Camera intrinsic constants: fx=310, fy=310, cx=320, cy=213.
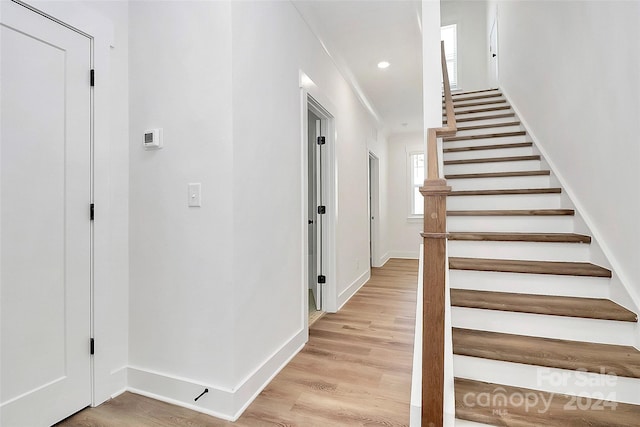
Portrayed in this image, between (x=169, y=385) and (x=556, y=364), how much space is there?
6.55ft

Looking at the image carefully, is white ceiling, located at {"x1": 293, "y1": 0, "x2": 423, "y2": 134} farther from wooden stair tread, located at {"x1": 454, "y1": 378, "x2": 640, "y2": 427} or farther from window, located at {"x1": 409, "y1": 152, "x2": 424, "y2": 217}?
wooden stair tread, located at {"x1": 454, "y1": 378, "x2": 640, "y2": 427}

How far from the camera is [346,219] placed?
380 centimetres

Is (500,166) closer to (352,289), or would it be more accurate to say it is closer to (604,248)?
(604,248)

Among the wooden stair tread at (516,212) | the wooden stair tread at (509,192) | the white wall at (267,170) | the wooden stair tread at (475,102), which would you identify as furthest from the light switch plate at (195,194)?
the wooden stair tread at (475,102)

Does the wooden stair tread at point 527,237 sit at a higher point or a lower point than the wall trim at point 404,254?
higher

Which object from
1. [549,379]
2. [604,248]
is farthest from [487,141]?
[549,379]

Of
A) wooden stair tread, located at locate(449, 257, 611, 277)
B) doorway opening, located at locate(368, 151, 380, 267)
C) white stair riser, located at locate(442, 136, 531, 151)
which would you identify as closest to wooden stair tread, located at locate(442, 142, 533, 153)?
white stair riser, located at locate(442, 136, 531, 151)

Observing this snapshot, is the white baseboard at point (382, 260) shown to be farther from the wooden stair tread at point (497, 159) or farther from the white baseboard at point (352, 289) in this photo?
the wooden stair tread at point (497, 159)

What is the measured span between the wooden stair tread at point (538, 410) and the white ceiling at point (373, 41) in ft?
8.97

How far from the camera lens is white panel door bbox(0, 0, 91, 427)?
1422 millimetres

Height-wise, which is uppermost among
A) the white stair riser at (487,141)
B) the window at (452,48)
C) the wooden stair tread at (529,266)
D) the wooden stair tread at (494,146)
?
the window at (452,48)

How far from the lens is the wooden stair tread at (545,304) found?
5.21 ft

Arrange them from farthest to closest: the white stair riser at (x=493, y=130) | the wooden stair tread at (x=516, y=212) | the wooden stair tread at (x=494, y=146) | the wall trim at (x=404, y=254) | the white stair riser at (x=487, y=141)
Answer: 1. the wall trim at (x=404, y=254)
2. the white stair riser at (x=493, y=130)
3. the white stair riser at (x=487, y=141)
4. the wooden stair tread at (x=494, y=146)
5. the wooden stair tread at (x=516, y=212)

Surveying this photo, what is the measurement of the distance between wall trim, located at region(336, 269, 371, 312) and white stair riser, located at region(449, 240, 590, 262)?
5.21 ft
